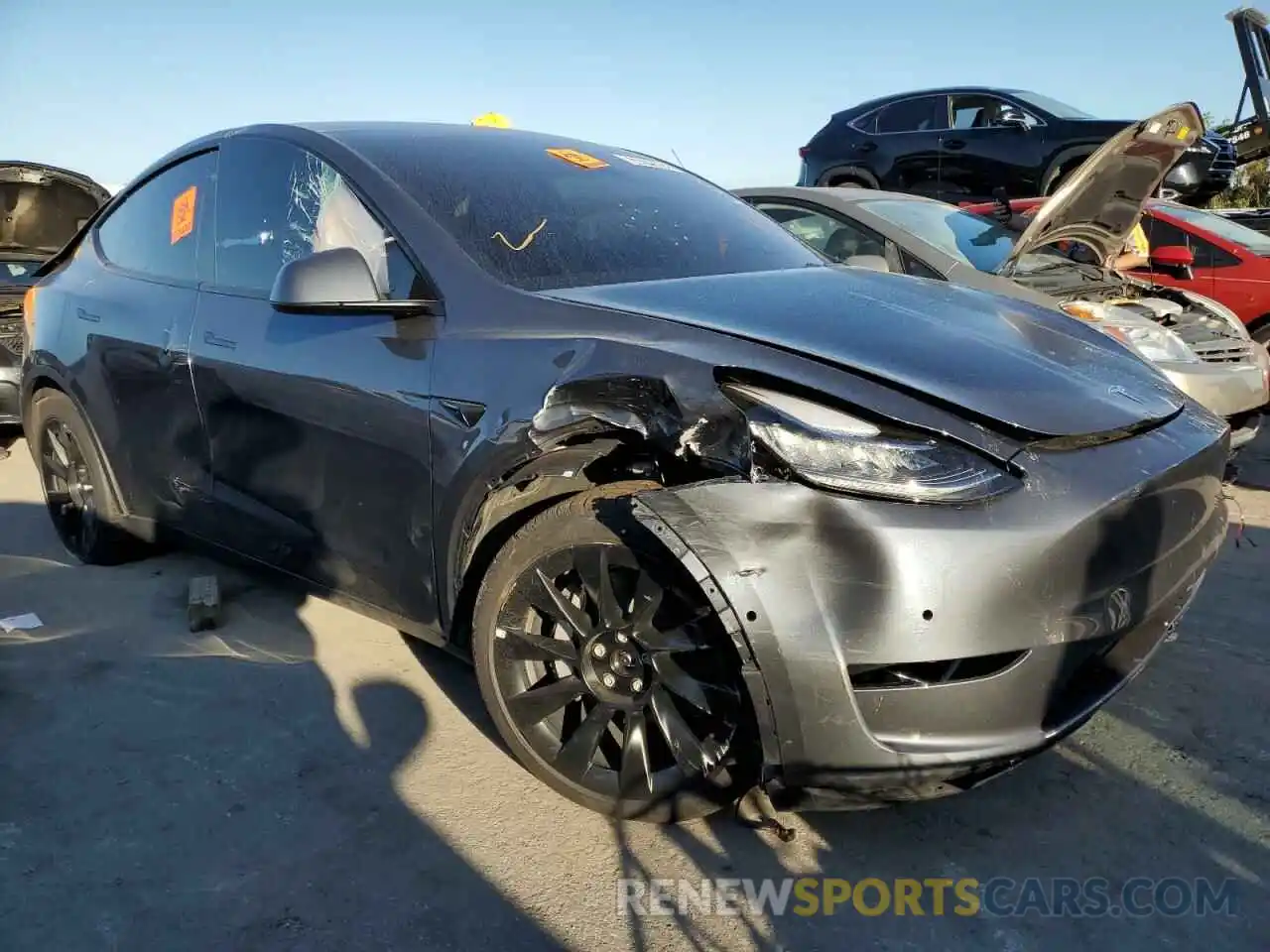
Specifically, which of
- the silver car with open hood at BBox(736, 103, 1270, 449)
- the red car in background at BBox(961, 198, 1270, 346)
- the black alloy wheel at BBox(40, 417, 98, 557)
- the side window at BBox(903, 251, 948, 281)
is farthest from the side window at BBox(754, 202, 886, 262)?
the black alloy wheel at BBox(40, 417, 98, 557)

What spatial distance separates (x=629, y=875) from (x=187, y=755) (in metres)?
1.29

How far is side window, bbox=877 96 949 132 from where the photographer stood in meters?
10.3

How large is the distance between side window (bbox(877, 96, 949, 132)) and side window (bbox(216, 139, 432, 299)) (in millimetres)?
8504

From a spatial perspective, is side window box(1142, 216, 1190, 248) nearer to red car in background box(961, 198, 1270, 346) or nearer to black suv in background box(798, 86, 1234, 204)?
red car in background box(961, 198, 1270, 346)

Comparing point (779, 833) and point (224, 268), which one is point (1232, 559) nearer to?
point (779, 833)

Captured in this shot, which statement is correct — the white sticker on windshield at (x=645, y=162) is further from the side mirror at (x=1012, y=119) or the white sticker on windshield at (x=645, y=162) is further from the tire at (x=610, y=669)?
the side mirror at (x=1012, y=119)

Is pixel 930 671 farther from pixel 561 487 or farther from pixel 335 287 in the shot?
pixel 335 287

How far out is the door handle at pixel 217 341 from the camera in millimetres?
3107

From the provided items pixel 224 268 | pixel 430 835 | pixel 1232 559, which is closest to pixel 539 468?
pixel 430 835

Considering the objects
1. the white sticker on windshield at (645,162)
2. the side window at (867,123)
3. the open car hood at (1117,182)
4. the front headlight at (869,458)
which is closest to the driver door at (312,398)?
the front headlight at (869,458)

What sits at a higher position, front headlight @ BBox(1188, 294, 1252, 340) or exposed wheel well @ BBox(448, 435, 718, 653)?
front headlight @ BBox(1188, 294, 1252, 340)

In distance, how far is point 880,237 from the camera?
520 centimetres

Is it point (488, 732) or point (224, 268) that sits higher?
point (224, 268)

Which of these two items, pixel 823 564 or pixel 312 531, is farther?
pixel 312 531
